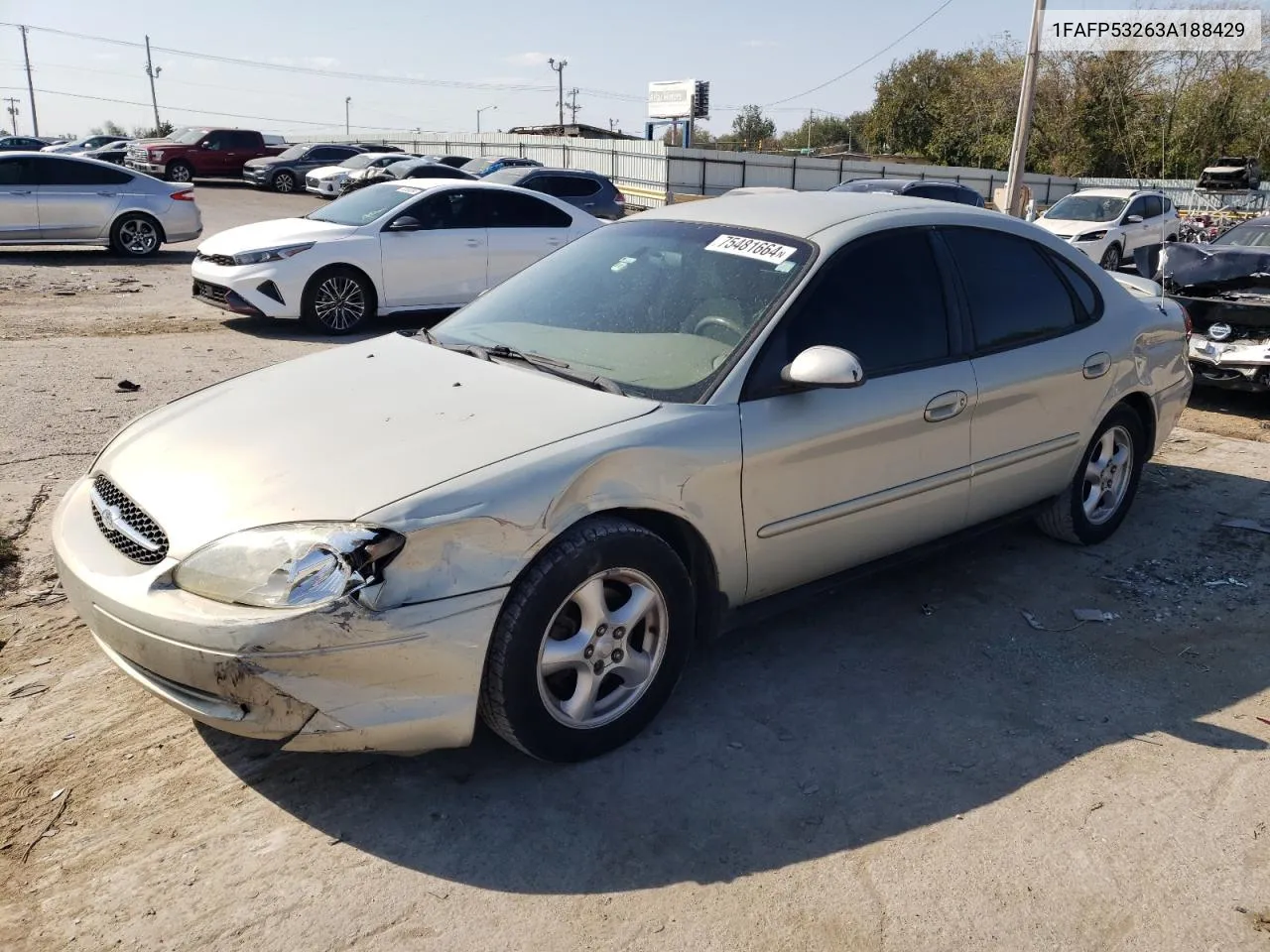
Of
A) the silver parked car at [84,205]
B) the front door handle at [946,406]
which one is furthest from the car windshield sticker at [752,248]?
the silver parked car at [84,205]

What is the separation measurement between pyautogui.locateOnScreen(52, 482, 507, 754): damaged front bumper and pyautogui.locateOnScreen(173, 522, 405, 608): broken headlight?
0.14 ft

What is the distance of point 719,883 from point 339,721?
3.57 feet

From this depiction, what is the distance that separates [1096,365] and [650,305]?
2234 mm

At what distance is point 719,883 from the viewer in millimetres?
2736

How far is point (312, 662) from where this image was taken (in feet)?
8.80

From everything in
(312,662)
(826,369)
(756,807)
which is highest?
(826,369)

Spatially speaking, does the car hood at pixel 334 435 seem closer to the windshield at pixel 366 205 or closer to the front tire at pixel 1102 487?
the front tire at pixel 1102 487

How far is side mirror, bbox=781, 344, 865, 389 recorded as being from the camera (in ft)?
11.2

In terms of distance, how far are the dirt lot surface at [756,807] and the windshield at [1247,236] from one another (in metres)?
6.64

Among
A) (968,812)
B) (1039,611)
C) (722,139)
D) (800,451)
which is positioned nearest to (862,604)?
(1039,611)

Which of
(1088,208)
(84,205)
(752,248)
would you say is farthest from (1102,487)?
(1088,208)

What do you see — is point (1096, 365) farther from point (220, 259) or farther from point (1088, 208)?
point (1088, 208)

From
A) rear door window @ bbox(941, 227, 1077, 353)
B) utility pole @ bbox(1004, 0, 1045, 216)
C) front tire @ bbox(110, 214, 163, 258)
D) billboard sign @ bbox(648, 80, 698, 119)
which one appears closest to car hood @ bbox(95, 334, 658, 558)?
rear door window @ bbox(941, 227, 1077, 353)

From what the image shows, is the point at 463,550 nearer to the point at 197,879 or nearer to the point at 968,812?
the point at 197,879
